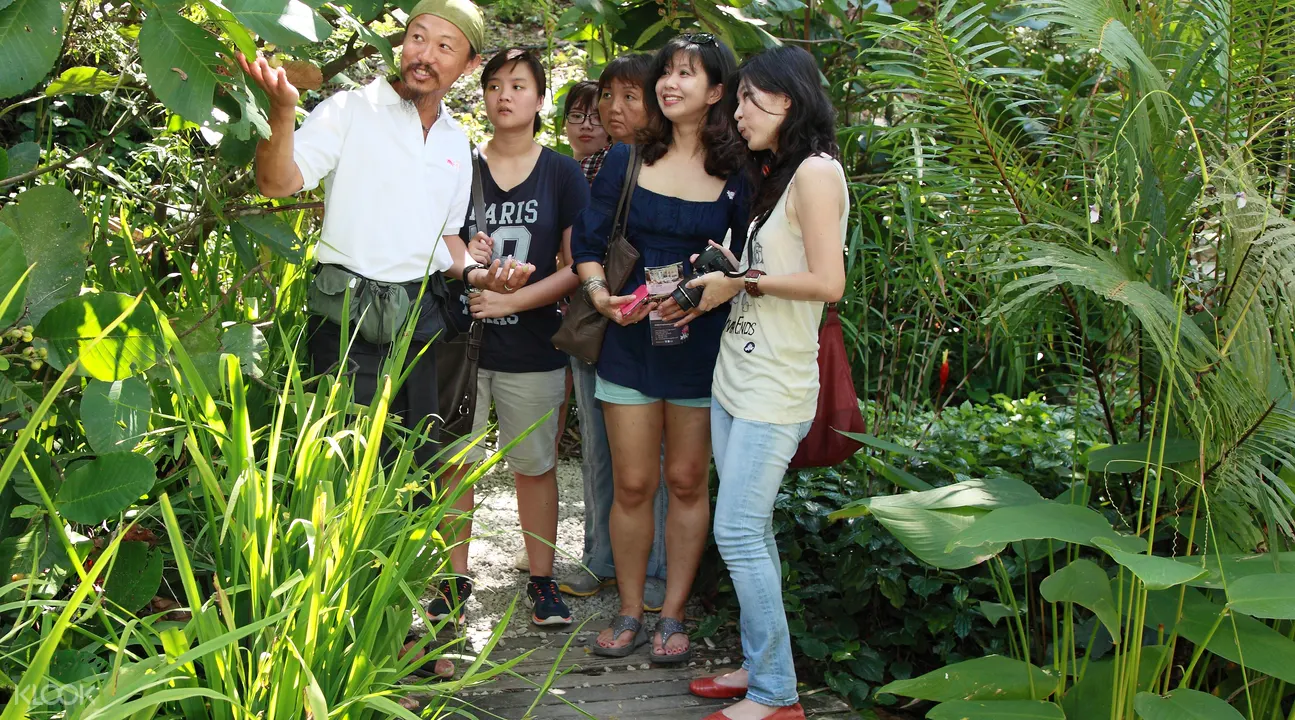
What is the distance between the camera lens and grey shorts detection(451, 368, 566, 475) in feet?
12.4

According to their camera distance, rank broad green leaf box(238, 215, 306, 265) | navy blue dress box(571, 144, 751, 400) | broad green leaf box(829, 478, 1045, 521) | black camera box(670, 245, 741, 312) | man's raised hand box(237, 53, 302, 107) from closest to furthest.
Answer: man's raised hand box(237, 53, 302, 107) → broad green leaf box(829, 478, 1045, 521) → broad green leaf box(238, 215, 306, 265) → black camera box(670, 245, 741, 312) → navy blue dress box(571, 144, 751, 400)

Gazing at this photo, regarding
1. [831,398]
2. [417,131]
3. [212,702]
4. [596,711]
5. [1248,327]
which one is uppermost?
[417,131]

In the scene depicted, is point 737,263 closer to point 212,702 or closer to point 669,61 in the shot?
point 669,61

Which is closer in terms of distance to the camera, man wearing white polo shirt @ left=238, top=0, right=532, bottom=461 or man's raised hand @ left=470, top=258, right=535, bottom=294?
man wearing white polo shirt @ left=238, top=0, right=532, bottom=461

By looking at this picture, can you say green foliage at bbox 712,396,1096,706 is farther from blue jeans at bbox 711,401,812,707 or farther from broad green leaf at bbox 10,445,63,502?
broad green leaf at bbox 10,445,63,502

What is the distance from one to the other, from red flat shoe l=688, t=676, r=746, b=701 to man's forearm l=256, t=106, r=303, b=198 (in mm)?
1818

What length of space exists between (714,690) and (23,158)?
2.30 metres

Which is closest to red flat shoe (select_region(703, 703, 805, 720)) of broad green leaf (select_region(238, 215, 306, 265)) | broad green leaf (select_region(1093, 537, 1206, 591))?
broad green leaf (select_region(1093, 537, 1206, 591))

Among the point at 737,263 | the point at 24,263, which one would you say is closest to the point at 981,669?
the point at 737,263

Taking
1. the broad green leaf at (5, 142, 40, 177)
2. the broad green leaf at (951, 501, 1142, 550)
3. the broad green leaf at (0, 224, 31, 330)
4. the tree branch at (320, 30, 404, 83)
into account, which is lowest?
the broad green leaf at (951, 501, 1142, 550)

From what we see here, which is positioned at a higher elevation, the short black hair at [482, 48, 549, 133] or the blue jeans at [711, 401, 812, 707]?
the short black hair at [482, 48, 549, 133]

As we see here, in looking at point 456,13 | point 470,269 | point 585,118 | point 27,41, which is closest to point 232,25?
point 27,41

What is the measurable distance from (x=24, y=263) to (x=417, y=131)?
146 centimetres

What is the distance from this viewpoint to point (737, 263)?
3.31 metres
